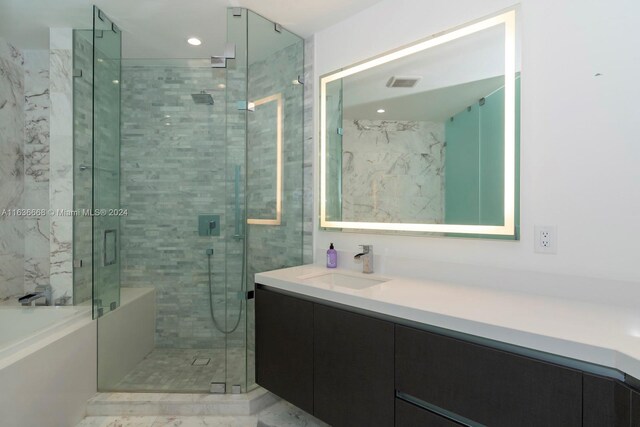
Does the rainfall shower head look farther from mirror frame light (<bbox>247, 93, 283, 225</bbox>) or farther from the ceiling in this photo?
mirror frame light (<bbox>247, 93, 283, 225</bbox>)

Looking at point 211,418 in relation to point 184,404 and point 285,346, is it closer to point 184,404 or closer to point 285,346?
point 184,404

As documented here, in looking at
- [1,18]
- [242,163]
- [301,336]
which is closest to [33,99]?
[1,18]

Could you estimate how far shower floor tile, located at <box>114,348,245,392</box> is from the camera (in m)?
2.02

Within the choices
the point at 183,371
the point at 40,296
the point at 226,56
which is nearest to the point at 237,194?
the point at 226,56

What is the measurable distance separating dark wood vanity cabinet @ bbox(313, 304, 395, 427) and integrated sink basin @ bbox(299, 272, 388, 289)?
306mm

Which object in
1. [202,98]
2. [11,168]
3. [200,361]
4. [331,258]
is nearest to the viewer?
[331,258]

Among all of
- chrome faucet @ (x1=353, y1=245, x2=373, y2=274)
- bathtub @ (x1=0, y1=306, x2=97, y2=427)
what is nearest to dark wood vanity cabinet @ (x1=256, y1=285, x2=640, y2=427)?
chrome faucet @ (x1=353, y1=245, x2=373, y2=274)

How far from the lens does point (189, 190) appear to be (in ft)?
9.12

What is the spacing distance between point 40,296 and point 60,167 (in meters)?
0.88

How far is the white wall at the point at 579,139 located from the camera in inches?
47.5

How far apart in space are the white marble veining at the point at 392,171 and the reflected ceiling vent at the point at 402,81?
0.22 m

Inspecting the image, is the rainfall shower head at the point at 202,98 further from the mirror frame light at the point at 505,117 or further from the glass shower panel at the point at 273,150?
the mirror frame light at the point at 505,117

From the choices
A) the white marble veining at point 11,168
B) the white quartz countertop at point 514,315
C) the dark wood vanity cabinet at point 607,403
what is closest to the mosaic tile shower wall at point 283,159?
the white quartz countertop at point 514,315

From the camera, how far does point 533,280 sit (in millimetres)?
1401
